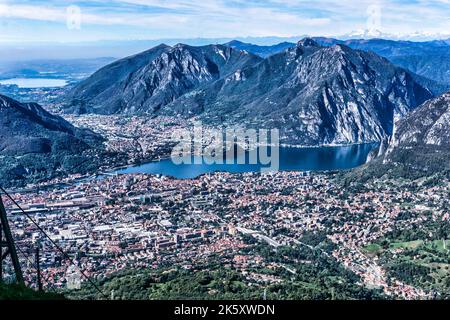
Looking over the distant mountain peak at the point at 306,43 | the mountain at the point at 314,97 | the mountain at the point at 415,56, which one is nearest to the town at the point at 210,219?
the mountain at the point at 314,97

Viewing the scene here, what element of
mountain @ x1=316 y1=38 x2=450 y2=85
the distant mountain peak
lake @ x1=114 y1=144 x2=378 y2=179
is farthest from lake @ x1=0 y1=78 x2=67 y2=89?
mountain @ x1=316 y1=38 x2=450 y2=85

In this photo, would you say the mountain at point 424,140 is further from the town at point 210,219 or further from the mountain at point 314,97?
the mountain at point 314,97

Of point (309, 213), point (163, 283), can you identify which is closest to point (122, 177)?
point (309, 213)

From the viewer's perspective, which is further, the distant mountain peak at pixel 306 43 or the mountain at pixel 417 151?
the distant mountain peak at pixel 306 43

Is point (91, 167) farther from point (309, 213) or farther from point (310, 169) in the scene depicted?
point (309, 213)

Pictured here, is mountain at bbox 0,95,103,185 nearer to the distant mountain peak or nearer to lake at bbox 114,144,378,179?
lake at bbox 114,144,378,179

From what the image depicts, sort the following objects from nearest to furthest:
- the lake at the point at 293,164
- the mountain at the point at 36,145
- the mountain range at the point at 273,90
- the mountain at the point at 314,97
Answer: the mountain at the point at 36,145 → the lake at the point at 293,164 → the mountain at the point at 314,97 → the mountain range at the point at 273,90
